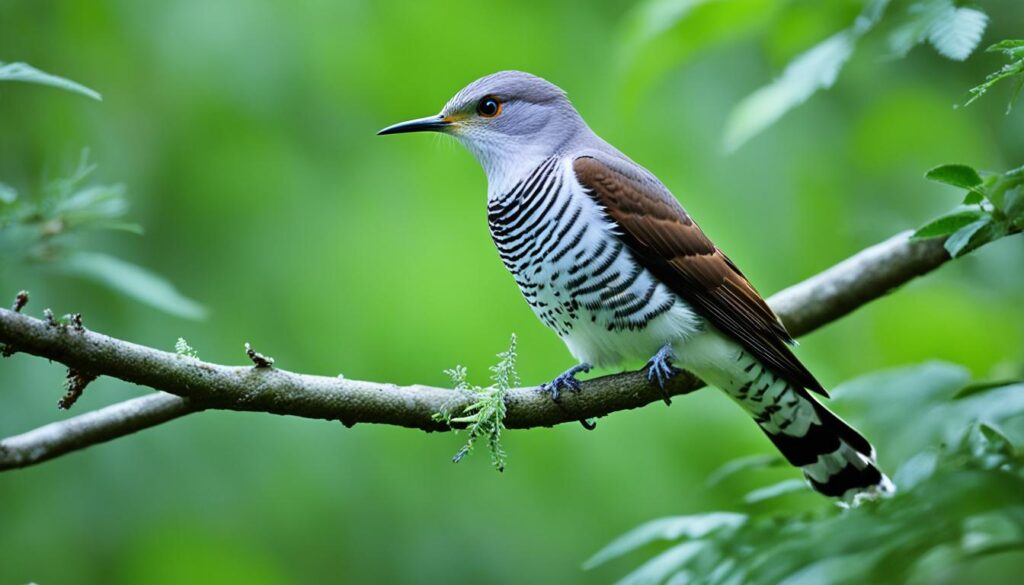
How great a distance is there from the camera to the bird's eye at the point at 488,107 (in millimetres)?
4637

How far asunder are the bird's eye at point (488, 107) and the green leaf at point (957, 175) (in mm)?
2527

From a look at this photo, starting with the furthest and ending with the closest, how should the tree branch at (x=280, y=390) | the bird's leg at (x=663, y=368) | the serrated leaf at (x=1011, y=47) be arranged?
the bird's leg at (x=663, y=368) → the tree branch at (x=280, y=390) → the serrated leaf at (x=1011, y=47)

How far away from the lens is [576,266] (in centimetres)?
389

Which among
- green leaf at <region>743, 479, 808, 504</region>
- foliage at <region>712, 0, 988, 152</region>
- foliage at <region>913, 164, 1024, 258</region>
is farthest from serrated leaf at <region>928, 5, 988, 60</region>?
green leaf at <region>743, 479, 808, 504</region>

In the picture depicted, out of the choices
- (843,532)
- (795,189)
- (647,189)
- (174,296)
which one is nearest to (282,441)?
(174,296)

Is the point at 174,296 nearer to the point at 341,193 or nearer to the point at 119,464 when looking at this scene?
the point at 119,464

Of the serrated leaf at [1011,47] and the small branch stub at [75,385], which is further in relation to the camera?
the small branch stub at [75,385]

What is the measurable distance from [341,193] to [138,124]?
1213 mm

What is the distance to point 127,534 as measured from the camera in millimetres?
5148

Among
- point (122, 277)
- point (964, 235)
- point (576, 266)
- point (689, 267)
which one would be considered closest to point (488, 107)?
point (576, 266)

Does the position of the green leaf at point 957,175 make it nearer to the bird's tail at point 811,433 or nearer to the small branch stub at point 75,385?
the bird's tail at point 811,433

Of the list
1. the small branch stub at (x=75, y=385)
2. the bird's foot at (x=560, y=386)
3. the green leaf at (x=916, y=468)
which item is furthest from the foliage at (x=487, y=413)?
the green leaf at (x=916, y=468)

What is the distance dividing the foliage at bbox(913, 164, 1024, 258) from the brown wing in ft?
4.54

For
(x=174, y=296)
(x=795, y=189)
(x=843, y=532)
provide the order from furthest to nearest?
(x=795, y=189)
(x=174, y=296)
(x=843, y=532)
